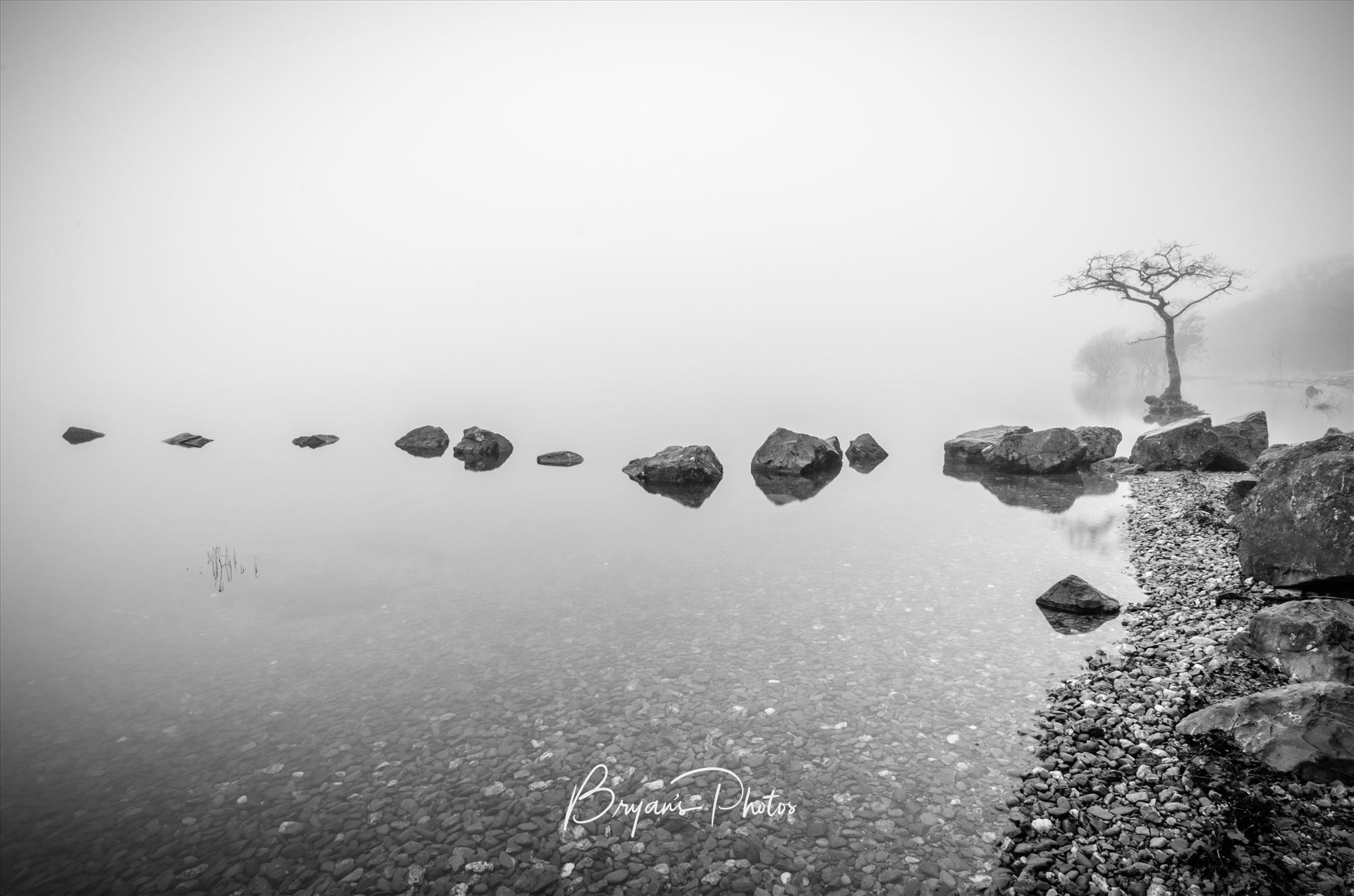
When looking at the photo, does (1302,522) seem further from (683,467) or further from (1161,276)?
(1161,276)

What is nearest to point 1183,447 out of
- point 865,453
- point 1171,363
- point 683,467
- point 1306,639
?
point 865,453

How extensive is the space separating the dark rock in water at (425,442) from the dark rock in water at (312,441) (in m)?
8.45

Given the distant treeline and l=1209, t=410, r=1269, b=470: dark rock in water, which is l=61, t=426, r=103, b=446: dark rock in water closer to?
l=1209, t=410, r=1269, b=470: dark rock in water

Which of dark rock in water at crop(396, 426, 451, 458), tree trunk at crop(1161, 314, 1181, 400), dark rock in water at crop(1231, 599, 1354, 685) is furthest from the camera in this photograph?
tree trunk at crop(1161, 314, 1181, 400)

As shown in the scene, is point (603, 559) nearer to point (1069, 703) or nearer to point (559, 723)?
point (559, 723)

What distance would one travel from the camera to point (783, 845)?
29.4ft

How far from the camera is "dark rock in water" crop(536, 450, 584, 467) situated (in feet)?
153

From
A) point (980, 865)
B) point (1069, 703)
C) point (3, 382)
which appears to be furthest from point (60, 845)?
point (3, 382)

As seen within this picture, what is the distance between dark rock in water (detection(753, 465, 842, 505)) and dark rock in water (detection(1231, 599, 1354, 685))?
2115 cm

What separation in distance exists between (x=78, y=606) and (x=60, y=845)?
14.4 m

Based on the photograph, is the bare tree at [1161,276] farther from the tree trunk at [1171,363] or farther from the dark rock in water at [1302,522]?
the dark rock in water at [1302,522]

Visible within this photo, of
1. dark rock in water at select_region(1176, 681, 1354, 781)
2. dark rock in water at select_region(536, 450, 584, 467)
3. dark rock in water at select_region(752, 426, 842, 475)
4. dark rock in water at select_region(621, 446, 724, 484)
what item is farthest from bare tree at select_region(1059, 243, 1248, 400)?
dark rock in water at select_region(1176, 681, 1354, 781)

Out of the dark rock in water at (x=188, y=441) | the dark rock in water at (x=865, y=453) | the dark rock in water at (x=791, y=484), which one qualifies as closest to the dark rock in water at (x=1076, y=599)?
the dark rock in water at (x=791, y=484)

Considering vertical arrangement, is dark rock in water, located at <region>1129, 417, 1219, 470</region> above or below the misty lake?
above
